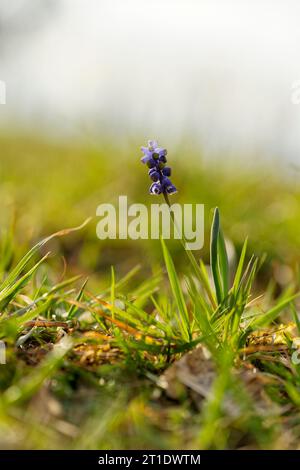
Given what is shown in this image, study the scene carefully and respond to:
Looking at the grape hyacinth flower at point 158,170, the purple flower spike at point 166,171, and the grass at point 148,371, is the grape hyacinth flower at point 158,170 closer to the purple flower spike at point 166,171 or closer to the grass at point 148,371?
the purple flower spike at point 166,171

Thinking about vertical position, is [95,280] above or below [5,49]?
below

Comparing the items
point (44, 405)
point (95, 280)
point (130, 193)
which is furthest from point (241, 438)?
point (130, 193)

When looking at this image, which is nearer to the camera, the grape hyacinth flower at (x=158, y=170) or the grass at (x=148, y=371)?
the grass at (x=148, y=371)

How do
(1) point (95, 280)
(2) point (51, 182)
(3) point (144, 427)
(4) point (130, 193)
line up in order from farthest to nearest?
(2) point (51, 182) → (4) point (130, 193) → (1) point (95, 280) → (3) point (144, 427)

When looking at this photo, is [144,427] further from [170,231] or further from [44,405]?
[170,231]

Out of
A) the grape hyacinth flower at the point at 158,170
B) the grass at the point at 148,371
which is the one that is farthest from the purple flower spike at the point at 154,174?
the grass at the point at 148,371

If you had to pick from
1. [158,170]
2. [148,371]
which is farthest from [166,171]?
[148,371]

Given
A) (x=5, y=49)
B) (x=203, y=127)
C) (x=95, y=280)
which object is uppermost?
(x=5, y=49)

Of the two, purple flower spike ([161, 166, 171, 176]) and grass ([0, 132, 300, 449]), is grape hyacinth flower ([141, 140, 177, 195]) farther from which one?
grass ([0, 132, 300, 449])

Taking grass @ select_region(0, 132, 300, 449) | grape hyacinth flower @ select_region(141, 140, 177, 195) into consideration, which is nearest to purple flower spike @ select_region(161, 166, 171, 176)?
grape hyacinth flower @ select_region(141, 140, 177, 195)

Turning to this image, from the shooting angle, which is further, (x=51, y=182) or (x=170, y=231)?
(x=51, y=182)
